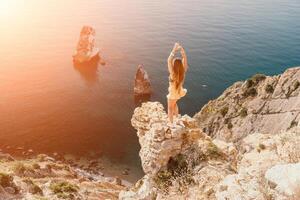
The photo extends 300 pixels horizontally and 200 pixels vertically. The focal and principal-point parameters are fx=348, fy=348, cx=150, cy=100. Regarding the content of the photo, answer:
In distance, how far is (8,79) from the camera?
3659 inches

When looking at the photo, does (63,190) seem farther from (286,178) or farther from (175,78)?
(286,178)

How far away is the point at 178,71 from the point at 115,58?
88064 mm

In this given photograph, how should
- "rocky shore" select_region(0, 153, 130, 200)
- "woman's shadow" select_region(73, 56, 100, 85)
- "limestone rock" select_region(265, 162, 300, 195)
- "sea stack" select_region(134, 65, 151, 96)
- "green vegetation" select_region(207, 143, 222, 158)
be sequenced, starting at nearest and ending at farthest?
"limestone rock" select_region(265, 162, 300, 195)
"green vegetation" select_region(207, 143, 222, 158)
"rocky shore" select_region(0, 153, 130, 200)
"sea stack" select_region(134, 65, 151, 96)
"woman's shadow" select_region(73, 56, 100, 85)

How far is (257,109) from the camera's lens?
49.3 metres

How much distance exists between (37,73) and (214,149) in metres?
85.5

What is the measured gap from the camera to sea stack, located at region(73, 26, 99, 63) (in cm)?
10638

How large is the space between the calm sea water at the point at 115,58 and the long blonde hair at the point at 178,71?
38540 millimetres

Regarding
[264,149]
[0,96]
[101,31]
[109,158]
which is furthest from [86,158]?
[101,31]

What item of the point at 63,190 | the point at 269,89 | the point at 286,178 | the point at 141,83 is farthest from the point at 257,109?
the point at 286,178

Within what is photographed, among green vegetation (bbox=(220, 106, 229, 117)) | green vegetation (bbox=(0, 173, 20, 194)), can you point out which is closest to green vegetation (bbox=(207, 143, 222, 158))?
green vegetation (bbox=(0, 173, 20, 194))

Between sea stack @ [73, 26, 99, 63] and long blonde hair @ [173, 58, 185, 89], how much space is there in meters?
86.9

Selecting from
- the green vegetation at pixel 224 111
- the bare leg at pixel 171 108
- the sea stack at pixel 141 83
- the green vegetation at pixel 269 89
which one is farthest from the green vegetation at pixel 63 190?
the sea stack at pixel 141 83

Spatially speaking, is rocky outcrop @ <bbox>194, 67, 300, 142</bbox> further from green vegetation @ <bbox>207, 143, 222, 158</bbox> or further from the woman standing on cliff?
the woman standing on cliff

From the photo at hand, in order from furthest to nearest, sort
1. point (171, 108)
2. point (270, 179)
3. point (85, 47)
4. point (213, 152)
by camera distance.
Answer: point (85, 47), point (171, 108), point (213, 152), point (270, 179)
